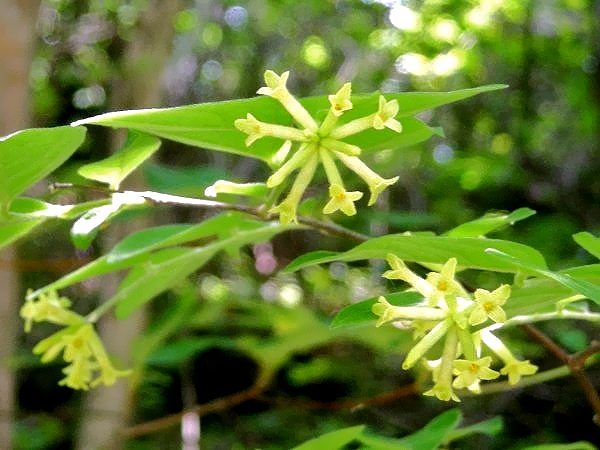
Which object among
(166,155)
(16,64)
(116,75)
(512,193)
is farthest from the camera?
(166,155)

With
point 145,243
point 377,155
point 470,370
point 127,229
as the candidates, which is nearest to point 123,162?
point 145,243

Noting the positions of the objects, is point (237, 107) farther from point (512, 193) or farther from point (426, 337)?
point (512, 193)

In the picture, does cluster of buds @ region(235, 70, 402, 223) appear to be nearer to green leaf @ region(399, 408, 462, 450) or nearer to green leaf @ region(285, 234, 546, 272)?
green leaf @ region(285, 234, 546, 272)

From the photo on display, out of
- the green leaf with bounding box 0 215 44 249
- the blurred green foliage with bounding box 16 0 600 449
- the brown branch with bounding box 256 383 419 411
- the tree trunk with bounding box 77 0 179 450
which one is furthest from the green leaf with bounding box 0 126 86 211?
the blurred green foliage with bounding box 16 0 600 449

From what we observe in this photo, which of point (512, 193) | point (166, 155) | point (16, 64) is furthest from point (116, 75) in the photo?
point (512, 193)

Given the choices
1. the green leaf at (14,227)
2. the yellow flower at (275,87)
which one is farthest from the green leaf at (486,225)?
the green leaf at (14,227)
